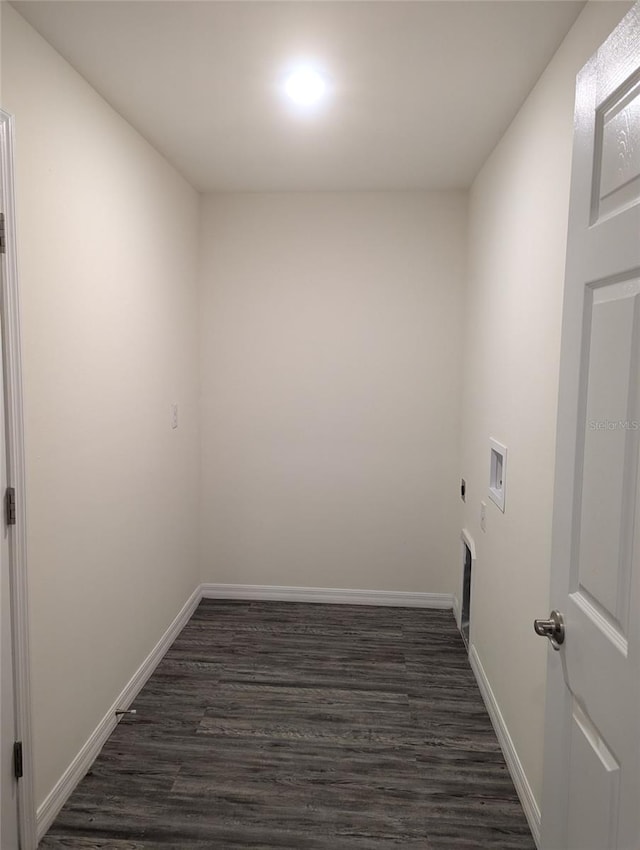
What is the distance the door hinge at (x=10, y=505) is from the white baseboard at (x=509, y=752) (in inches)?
75.9

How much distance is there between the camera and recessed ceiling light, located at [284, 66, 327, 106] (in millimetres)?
2062

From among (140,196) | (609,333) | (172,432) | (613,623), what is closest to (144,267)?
(140,196)

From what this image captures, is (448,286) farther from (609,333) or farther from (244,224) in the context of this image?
(609,333)

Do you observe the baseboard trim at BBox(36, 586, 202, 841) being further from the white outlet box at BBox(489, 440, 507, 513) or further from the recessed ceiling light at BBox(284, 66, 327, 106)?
the recessed ceiling light at BBox(284, 66, 327, 106)

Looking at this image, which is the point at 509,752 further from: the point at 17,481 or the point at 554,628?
the point at 17,481

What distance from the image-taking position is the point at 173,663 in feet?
10.1

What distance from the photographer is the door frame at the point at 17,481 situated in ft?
5.44

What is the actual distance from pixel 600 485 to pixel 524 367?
1194 millimetres

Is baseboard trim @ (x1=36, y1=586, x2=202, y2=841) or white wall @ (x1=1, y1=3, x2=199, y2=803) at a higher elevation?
white wall @ (x1=1, y1=3, x2=199, y2=803)

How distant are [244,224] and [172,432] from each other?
145 cm

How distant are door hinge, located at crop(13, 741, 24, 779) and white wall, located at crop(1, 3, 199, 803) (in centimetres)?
9

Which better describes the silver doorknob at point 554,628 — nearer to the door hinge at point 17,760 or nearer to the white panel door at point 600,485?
the white panel door at point 600,485

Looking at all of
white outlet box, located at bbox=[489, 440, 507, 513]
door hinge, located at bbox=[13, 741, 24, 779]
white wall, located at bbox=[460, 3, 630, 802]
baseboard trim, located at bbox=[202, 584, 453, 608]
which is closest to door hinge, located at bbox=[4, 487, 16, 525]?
door hinge, located at bbox=[13, 741, 24, 779]

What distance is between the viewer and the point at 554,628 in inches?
50.8
